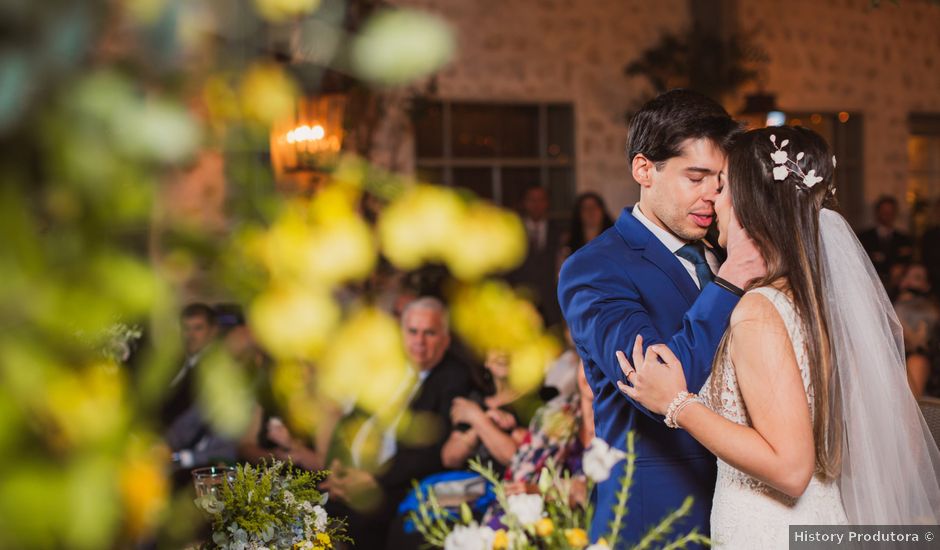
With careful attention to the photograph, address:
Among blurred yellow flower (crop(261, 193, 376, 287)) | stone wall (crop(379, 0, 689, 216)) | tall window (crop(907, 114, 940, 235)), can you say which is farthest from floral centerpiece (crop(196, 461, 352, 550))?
tall window (crop(907, 114, 940, 235))

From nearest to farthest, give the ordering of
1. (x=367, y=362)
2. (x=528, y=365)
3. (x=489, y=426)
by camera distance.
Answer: (x=489, y=426) < (x=528, y=365) < (x=367, y=362)

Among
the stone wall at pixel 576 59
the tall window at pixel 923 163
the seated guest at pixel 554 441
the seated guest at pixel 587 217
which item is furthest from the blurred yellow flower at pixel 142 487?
the tall window at pixel 923 163

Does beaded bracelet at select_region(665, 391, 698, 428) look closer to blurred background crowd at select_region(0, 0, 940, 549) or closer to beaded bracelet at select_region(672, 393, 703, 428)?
beaded bracelet at select_region(672, 393, 703, 428)

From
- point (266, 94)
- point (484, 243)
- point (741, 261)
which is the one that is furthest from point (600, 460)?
point (484, 243)

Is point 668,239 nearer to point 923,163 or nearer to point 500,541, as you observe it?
point 500,541

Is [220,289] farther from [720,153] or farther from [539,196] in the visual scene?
[539,196]

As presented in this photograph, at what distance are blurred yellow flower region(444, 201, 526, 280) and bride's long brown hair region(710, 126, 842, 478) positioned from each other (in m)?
4.27

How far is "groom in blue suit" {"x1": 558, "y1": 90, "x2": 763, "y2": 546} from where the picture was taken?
1.98 meters

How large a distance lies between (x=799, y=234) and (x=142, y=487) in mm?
1462

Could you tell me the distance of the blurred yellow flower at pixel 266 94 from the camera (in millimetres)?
625

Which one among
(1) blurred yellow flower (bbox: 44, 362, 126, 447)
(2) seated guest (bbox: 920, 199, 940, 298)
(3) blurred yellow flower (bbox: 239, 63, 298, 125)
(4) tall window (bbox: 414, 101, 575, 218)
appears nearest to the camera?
(1) blurred yellow flower (bbox: 44, 362, 126, 447)

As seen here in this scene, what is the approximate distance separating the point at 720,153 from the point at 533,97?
5.30 meters

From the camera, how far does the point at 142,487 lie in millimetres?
513

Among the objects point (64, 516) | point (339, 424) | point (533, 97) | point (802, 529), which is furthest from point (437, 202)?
point (64, 516)
